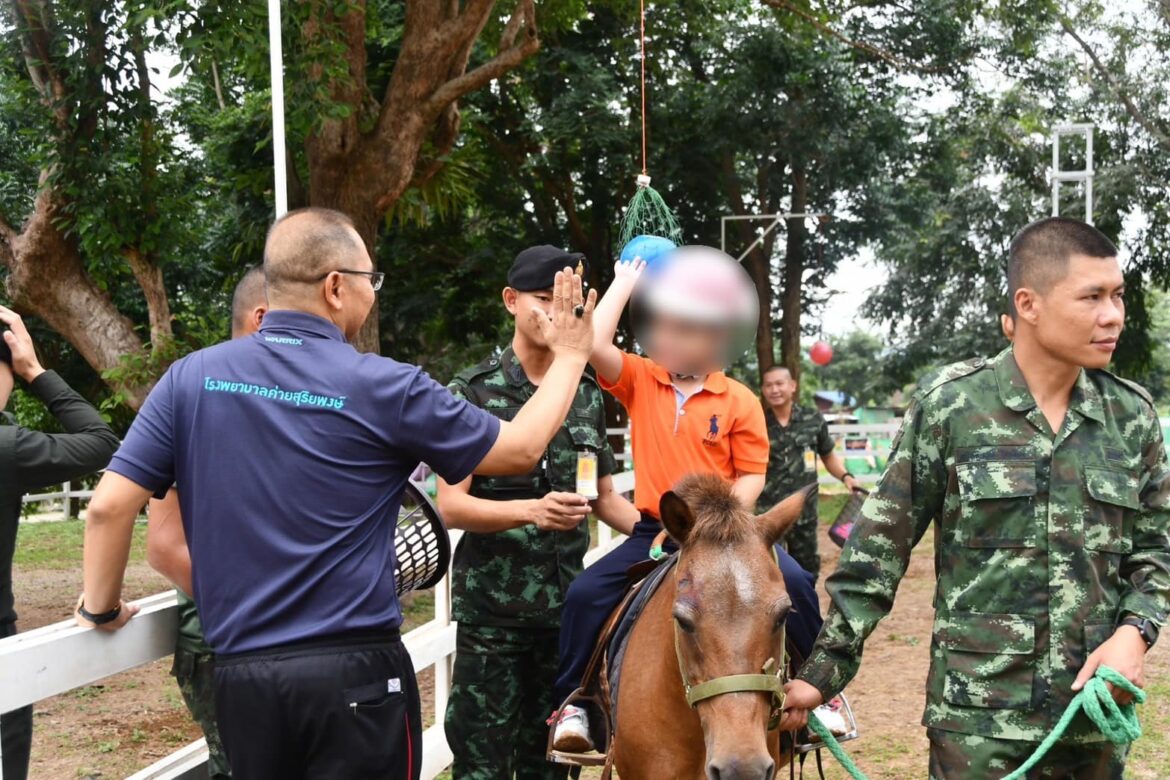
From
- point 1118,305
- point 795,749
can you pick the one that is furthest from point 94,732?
point 1118,305

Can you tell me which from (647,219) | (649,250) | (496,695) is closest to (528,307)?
(649,250)

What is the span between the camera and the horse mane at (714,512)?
3.48 m

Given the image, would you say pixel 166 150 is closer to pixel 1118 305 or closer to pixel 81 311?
pixel 81 311

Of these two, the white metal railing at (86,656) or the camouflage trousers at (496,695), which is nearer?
the white metal railing at (86,656)

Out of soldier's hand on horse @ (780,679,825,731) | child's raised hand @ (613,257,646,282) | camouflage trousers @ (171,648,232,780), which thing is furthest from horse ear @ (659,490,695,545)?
camouflage trousers @ (171,648,232,780)

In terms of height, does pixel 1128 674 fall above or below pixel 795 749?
above

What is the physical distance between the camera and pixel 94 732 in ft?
27.5

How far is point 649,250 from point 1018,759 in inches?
83.6

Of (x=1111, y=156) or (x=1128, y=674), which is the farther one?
(x=1111, y=156)

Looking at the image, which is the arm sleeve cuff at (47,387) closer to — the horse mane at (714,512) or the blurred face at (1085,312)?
the horse mane at (714,512)

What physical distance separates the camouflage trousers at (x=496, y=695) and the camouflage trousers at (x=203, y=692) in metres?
1.13

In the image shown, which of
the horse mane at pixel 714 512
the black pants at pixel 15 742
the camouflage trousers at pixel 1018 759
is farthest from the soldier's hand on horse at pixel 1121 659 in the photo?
the black pants at pixel 15 742

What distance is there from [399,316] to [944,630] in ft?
71.1

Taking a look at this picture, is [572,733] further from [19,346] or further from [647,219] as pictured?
[647,219]
